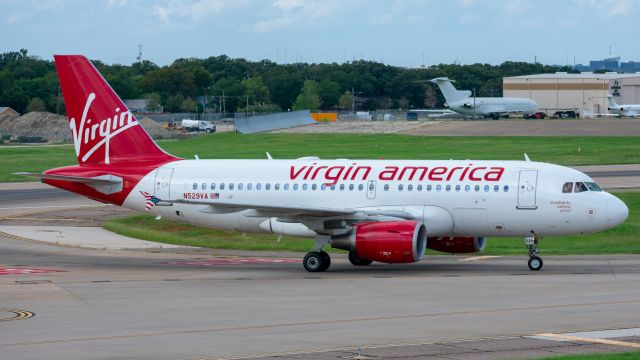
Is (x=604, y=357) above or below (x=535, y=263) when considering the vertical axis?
above

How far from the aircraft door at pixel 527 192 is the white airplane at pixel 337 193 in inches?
1.3

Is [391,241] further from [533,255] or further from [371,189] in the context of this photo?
[533,255]

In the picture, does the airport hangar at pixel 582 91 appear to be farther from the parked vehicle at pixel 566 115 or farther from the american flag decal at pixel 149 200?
the american flag decal at pixel 149 200

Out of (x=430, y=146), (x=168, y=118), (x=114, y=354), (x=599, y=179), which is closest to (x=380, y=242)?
(x=114, y=354)

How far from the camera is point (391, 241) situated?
37.0 meters

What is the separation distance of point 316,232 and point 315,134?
Result: 3540 inches

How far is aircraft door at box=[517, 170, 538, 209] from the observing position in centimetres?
3819

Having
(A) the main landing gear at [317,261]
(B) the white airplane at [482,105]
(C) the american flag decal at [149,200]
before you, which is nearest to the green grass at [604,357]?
(A) the main landing gear at [317,261]

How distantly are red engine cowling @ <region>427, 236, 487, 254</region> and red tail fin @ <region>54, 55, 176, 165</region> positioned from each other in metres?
10.5

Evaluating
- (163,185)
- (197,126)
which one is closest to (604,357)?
(163,185)

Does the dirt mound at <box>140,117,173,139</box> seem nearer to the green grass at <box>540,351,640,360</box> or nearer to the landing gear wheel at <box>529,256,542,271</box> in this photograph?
the landing gear wheel at <box>529,256,542,271</box>

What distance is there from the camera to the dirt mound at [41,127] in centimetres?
14638

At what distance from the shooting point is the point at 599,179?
72250mm

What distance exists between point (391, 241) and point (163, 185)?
31.8 ft
